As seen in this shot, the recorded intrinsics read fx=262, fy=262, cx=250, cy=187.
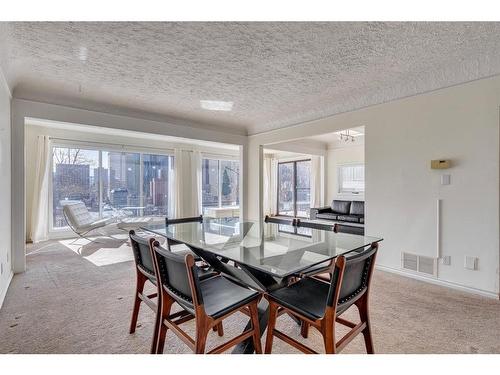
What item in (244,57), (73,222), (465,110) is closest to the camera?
(244,57)

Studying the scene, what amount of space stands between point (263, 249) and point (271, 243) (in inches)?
9.0

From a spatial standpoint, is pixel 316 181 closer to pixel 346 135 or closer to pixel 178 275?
pixel 346 135

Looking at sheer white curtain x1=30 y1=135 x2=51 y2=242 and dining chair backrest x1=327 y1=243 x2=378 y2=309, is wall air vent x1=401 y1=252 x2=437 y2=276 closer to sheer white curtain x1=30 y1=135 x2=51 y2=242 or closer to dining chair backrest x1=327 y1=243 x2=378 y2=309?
dining chair backrest x1=327 y1=243 x2=378 y2=309

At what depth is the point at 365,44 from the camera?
2.36 m

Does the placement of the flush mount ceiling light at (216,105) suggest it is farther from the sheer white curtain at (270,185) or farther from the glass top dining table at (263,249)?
the sheer white curtain at (270,185)

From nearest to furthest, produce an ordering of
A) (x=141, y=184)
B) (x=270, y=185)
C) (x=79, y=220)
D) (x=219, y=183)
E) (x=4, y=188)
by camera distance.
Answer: (x=4, y=188) < (x=79, y=220) < (x=141, y=184) < (x=219, y=183) < (x=270, y=185)

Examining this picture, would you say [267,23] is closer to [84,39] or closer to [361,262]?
[84,39]

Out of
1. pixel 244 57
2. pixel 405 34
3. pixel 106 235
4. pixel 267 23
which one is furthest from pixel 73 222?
pixel 405 34

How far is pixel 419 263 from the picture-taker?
3.18 metres

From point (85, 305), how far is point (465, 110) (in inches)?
171

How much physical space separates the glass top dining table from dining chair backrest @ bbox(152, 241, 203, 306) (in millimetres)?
352

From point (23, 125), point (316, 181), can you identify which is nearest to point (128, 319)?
point (23, 125)

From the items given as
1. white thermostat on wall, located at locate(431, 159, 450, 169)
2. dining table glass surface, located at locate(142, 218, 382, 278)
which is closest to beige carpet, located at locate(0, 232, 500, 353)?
dining table glass surface, located at locate(142, 218, 382, 278)
